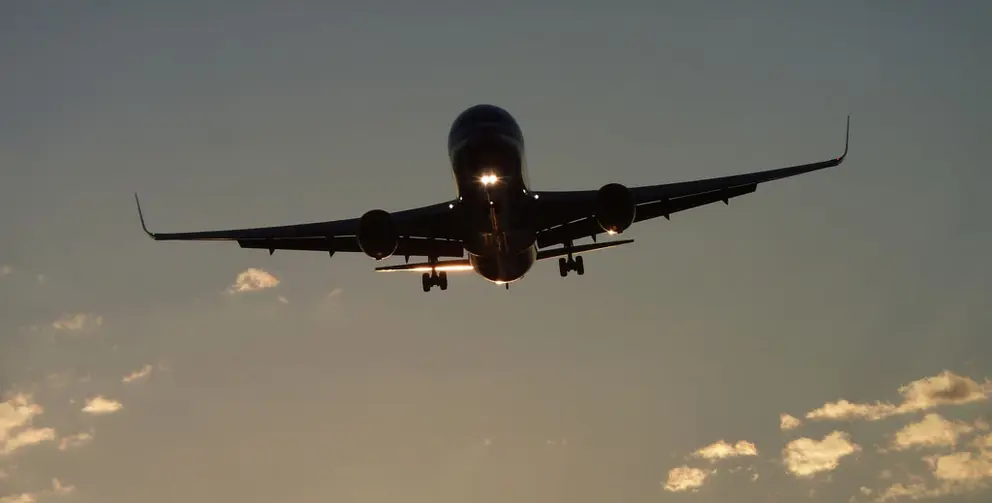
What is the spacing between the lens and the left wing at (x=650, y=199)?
43531mm

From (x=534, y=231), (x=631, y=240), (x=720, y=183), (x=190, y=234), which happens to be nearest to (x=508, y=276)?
(x=534, y=231)

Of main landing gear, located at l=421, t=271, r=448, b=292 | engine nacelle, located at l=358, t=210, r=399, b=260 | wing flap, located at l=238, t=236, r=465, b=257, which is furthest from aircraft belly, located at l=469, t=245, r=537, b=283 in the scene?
main landing gear, located at l=421, t=271, r=448, b=292

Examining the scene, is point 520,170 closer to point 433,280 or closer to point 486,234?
point 486,234

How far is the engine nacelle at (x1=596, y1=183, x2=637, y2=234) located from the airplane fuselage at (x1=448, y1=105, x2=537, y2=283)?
3.52m

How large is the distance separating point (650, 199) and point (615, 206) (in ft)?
10.9

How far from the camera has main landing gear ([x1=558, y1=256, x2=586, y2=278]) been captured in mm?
50281

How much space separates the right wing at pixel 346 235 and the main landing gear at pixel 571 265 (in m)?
4.77

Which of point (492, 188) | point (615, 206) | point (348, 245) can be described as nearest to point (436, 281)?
point (348, 245)

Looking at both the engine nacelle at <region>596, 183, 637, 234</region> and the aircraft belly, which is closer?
the engine nacelle at <region>596, 183, 637, 234</region>

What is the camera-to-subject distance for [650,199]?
4319cm

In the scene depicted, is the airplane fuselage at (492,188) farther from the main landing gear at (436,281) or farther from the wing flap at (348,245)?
the main landing gear at (436,281)

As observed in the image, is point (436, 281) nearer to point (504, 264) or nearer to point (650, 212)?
point (504, 264)

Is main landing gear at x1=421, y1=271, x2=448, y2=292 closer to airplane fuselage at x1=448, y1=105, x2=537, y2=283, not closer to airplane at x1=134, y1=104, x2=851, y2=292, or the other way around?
airplane at x1=134, y1=104, x2=851, y2=292

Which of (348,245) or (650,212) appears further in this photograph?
(348,245)
